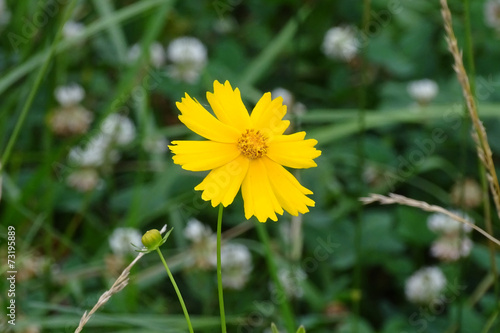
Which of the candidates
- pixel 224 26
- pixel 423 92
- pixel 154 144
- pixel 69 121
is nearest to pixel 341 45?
pixel 423 92

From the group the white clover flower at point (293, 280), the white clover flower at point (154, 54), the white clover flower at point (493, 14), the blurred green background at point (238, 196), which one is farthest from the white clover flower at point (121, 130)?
the white clover flower at point (493, 14)

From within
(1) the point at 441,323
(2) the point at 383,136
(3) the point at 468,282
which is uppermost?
(2) the point at 383,136

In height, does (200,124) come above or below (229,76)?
below

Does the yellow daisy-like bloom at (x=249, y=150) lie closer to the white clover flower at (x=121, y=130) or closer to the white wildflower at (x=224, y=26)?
the white clover flower at (x=121, y=130)

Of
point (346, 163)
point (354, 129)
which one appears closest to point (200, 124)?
point (354, 129)

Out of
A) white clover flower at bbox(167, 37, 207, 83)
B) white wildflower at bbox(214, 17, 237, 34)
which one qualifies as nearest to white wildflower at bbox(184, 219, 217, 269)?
white clover flower at bbox(167, 37, 207, 83)

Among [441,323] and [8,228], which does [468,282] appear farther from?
[8,228]

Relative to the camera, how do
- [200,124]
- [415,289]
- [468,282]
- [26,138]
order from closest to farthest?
[200,124] < [415,289] < [468,282] < [26,138]
